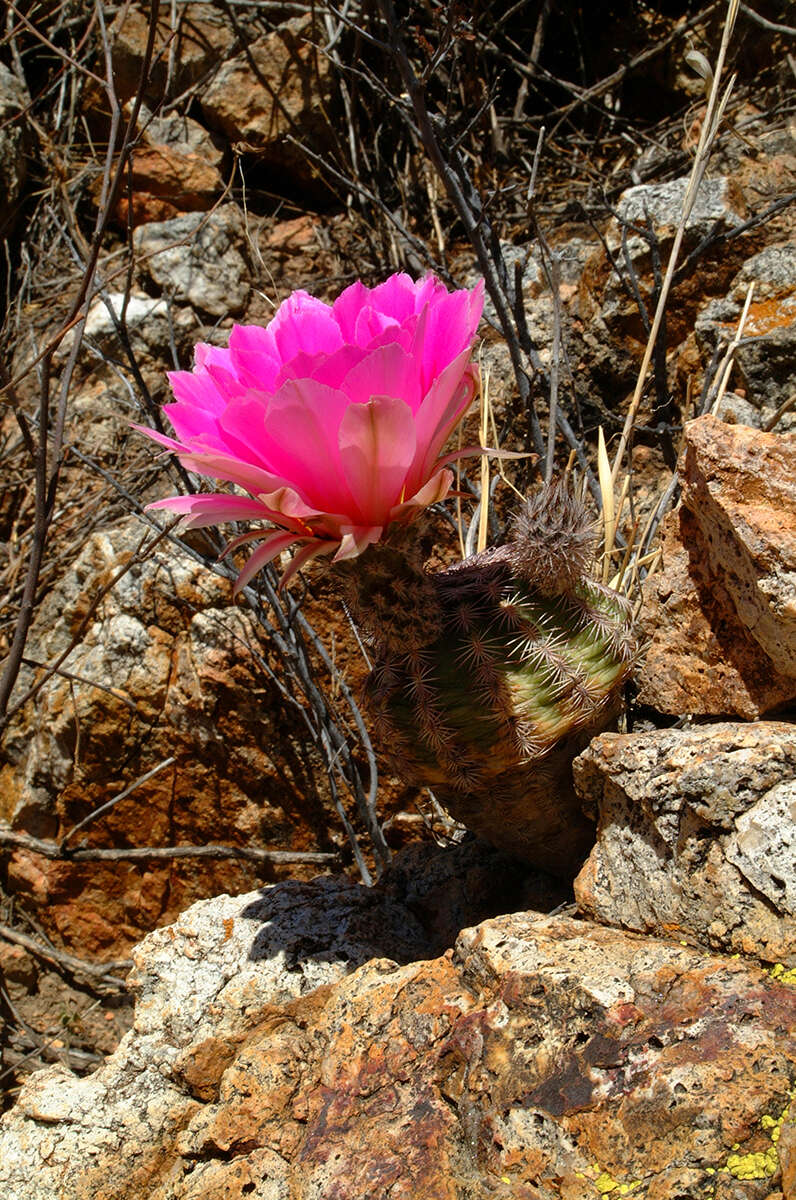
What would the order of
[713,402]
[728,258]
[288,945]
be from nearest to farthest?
1. [288,945]
2. [713,402]
3. [728,258]

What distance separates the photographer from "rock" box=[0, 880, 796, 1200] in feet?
2.73

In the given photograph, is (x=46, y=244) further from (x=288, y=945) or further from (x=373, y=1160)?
(x=373, y=1160)

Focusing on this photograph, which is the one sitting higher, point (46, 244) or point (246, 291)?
point (46, 244)

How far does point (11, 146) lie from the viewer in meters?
2.92

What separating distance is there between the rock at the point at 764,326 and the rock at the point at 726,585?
0.49 meters

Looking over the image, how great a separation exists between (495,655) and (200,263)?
2.06 m

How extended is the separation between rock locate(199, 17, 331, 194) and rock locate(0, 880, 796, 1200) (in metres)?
2.49

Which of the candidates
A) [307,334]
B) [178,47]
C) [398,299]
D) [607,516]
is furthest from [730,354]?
[178,47]

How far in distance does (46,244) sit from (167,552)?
1480mm

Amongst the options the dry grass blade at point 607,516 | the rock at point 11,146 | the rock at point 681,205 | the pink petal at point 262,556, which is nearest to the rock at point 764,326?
the rock at point 681,205

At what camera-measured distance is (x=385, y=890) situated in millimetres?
1557

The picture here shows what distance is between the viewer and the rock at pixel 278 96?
2.93 m

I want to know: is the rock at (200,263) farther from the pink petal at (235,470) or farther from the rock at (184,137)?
the pink petal at (235,470)

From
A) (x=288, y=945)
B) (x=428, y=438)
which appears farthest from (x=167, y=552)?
(x=428, y=438)
